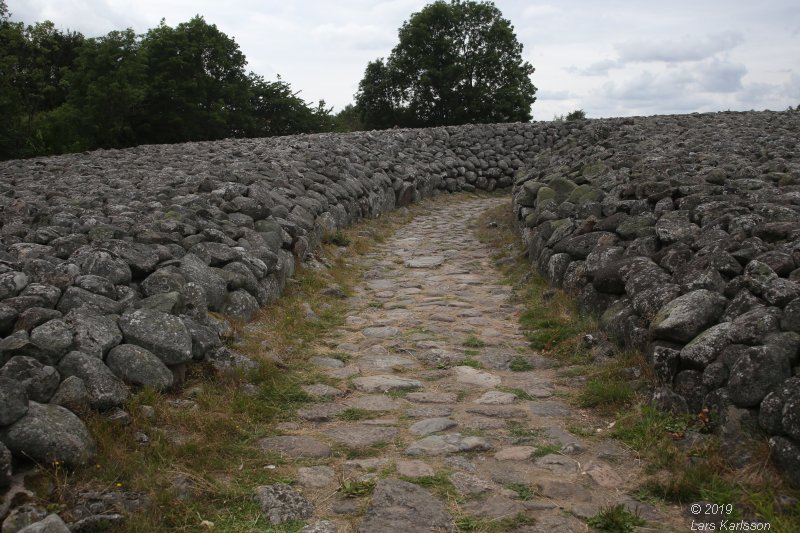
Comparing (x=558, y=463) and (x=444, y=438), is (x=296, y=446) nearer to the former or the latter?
(x=444, y=438)

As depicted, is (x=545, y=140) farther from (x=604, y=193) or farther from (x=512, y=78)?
(x=512, y=78)

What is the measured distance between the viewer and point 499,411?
526cm

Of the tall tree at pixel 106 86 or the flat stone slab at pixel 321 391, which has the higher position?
the tall tree at pixel 106 86

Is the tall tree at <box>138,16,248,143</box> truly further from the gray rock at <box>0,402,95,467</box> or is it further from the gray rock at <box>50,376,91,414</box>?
the gray rock at <box>0,402,95,467</box>

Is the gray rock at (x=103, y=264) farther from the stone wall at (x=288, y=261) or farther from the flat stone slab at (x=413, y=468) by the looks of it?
the flat stone slab at (x=413, y=468)

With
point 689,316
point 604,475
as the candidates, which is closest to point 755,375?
point 689,316

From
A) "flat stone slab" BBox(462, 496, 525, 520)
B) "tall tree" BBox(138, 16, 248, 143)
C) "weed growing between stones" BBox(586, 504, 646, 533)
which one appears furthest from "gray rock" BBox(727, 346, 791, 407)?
"tall tree" BBox(138, 16, 248, 143)

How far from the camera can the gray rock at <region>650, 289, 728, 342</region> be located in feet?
16.1

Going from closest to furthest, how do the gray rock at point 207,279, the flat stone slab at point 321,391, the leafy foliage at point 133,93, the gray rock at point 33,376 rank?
the gray rock at point 33,376, the flat stone slab at point 321,391, the gray rock at point 207,279, the leafy foliage at point 133,93

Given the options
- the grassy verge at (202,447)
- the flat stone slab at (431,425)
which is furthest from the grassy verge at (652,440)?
the grassy verge at (202,447)

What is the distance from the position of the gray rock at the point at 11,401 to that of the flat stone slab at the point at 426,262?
7.19 m

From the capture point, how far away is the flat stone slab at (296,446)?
4566 mm

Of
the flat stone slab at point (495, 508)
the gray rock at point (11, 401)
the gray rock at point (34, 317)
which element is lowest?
the flat stone slab at point (495, 508)

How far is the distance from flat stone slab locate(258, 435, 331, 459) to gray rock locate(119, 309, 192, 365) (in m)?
0.94
